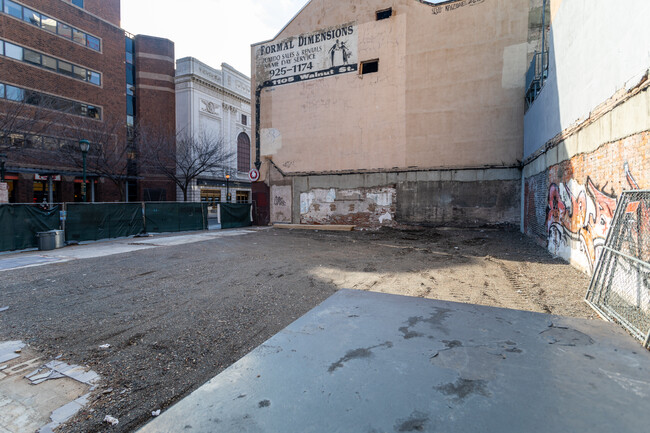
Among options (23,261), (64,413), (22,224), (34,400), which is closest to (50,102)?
(22,224)

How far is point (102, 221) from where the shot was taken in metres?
13.5

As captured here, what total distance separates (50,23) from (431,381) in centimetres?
3758

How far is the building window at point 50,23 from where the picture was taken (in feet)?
77.0

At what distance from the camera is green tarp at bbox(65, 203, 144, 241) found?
12469 millimetres

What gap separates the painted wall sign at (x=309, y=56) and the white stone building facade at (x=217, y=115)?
13177 millimetres

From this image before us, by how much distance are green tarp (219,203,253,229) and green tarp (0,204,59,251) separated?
27.7 ft

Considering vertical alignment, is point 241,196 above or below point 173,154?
below

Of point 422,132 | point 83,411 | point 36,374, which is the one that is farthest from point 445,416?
point 422,132

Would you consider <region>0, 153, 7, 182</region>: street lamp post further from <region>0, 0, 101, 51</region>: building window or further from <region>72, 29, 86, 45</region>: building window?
<region>72, 29, 86, 45</region>: building window

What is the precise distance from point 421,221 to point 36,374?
597 inches

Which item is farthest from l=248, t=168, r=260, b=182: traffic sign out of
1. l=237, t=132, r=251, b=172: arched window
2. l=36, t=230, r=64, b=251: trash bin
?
l=237, t=132, r=251, b=172: arched window

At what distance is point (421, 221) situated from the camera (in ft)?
52.8

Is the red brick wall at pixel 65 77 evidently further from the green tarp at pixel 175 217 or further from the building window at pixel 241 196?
the building window at pixel 241 196

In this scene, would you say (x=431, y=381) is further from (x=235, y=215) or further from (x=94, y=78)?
(x=94, y=78)
